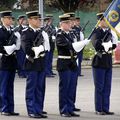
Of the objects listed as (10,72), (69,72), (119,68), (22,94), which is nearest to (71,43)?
(69,72)

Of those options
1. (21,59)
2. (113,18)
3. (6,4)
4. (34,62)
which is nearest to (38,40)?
(34,62)

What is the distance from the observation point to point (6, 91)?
34.2 feet

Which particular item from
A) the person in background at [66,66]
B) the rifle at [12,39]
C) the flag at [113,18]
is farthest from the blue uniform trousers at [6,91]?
the flag at [113,18]

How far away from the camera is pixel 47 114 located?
1051 centimetres

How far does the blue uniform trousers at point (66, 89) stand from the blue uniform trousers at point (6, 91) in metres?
0.93

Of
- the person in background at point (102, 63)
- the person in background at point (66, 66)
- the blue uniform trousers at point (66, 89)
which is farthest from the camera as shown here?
the person in background at point (102, 63)

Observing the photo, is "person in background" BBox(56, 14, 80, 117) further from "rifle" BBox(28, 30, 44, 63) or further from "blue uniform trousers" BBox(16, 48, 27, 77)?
"blue uniform trousers" BBox(16, 48, 27, 77)

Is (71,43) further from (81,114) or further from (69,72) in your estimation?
(81,114)

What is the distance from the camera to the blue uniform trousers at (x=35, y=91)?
10.1 metres

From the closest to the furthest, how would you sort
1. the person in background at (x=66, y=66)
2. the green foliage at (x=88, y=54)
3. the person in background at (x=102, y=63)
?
the person in background at (x=66, y=66), the person in background at (x=102, y=63), the green foliage at (x=88, y=54)

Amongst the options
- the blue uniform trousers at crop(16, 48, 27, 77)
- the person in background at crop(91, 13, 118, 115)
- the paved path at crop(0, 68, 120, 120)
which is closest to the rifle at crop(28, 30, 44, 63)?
the person in background at crop(91, 13, 118, 115)

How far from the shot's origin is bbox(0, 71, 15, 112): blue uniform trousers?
34.1 ft

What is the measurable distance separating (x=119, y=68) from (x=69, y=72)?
954 centimetres

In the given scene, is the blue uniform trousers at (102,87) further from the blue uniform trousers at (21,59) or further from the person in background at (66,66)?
the blue uniform trousers at (21,59)
